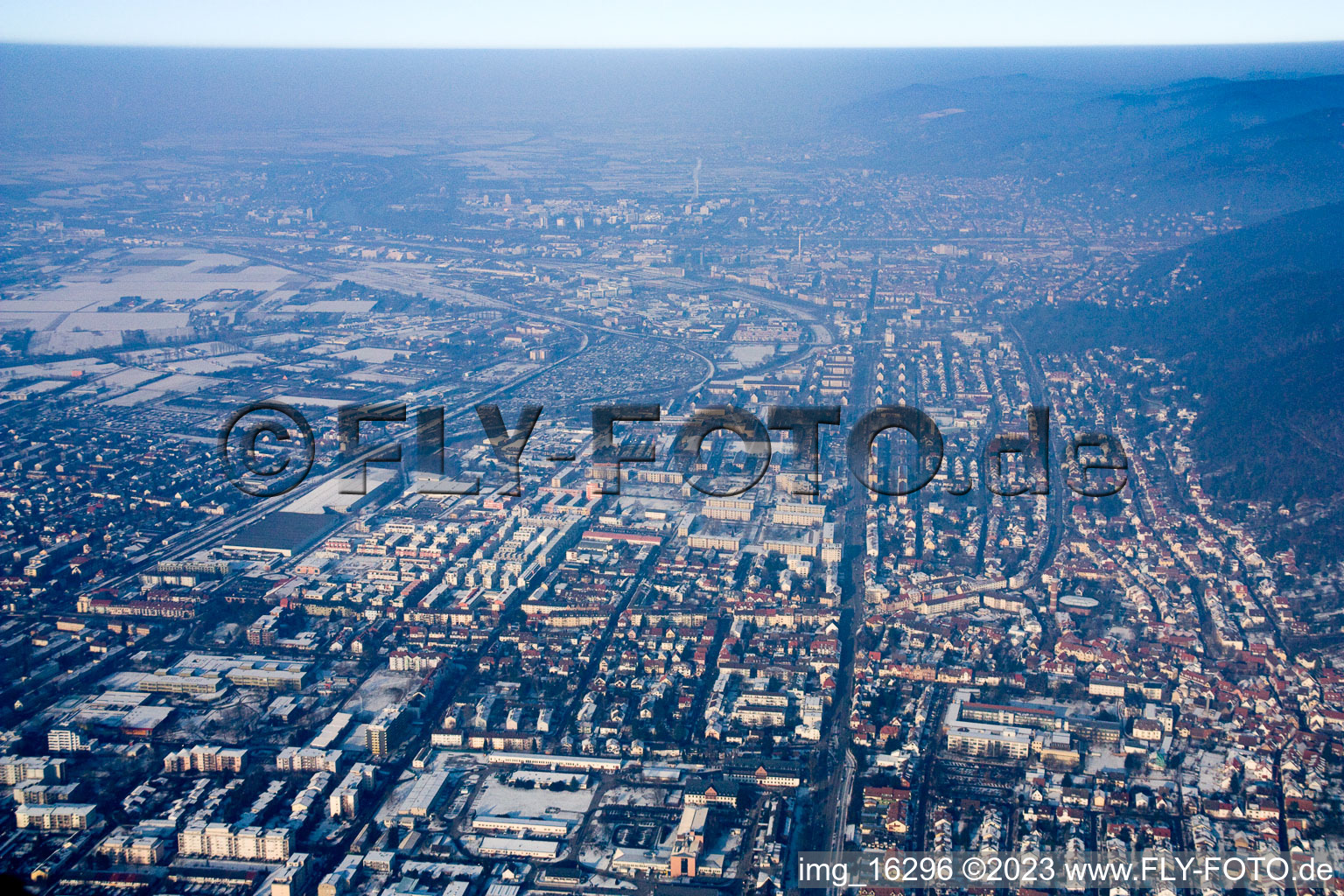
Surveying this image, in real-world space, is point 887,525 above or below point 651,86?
below

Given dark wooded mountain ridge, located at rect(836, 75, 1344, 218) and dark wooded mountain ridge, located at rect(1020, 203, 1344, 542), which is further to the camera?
dark wooded mountain ridge, located at rect(836, 75, 1344, 218)

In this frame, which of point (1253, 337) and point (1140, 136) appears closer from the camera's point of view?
point (1253, 337)

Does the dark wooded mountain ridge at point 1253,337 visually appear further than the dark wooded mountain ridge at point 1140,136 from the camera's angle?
No

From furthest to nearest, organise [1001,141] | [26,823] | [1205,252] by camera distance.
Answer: [1001,141]
[1205,252]
[26,823]

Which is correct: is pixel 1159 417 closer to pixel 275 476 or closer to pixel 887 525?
pixel 887 525

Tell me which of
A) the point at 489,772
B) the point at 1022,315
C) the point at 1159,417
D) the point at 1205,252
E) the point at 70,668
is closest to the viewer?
the point at 489,772

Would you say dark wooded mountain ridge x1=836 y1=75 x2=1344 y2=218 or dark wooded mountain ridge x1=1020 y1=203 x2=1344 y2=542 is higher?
dark wooded mountain ridge x1=836 y1=75 x2=1344 y2=218

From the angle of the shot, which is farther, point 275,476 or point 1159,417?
point 1159,417

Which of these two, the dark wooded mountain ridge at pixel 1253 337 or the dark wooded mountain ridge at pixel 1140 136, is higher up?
the dark wooded mountain ridge at pixel 1140 136

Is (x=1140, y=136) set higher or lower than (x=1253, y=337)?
higher

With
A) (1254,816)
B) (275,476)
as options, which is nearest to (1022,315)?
(275,476)
